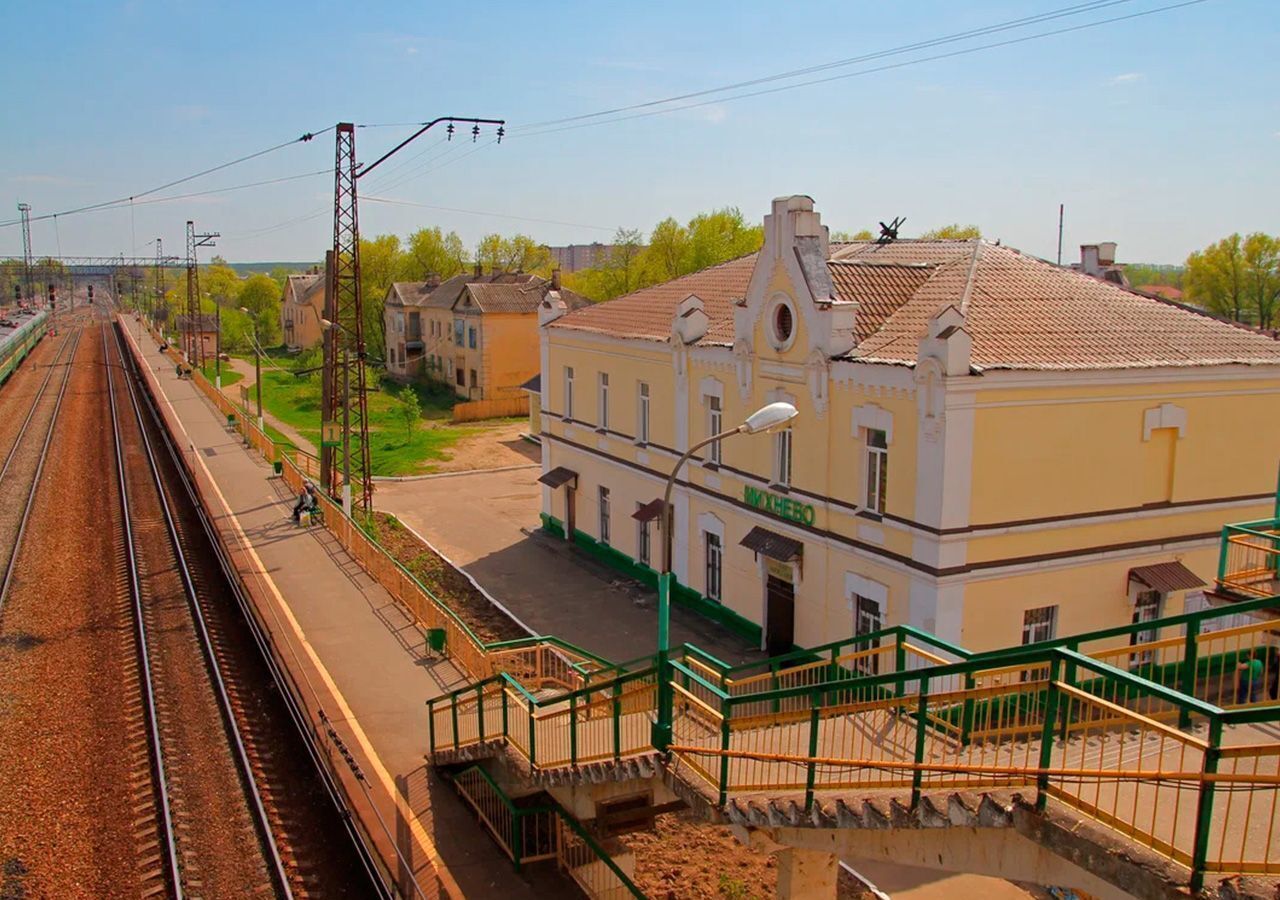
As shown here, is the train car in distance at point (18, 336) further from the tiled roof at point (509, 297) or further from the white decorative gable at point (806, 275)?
the white decorative gable at point (806, 275)

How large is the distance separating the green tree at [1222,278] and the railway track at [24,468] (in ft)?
197

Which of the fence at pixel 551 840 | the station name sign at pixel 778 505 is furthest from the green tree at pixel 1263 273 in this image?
the fence at pixel 551 840

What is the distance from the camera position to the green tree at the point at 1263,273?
6034 centimetres

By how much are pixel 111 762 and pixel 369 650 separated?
5.15m

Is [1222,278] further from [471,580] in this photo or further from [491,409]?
[471,580]

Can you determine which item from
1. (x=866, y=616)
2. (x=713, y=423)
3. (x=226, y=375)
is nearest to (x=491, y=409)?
(x=226, y=375)

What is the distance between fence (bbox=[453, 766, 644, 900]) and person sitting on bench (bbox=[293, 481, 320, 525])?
58.8ft

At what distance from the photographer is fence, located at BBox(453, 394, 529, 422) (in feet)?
190

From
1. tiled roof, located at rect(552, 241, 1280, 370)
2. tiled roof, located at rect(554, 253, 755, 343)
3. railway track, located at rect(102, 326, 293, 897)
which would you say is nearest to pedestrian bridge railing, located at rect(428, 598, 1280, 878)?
railway track, located at rect(102, 326, 293, 897)

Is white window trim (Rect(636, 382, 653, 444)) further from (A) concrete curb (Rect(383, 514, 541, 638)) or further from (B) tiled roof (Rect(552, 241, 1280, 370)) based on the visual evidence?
(A) concrete curb (Rect(383, 514, 541, 638))

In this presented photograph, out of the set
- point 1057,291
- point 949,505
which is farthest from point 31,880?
point 1057,291

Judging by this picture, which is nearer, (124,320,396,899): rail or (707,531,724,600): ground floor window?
(124,320,396,899): rail

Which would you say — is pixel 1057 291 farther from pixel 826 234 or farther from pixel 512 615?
pixel 512 615

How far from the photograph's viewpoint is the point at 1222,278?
61.8 metres
